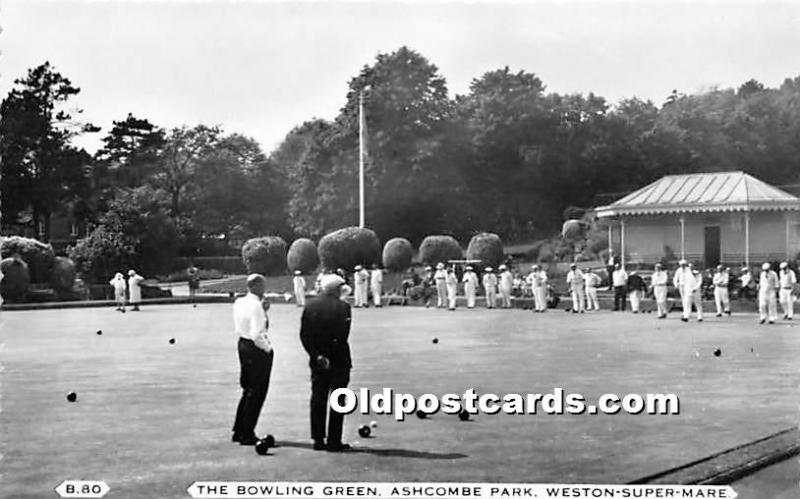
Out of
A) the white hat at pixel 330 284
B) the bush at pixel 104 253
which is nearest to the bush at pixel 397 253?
the bush at pixel 104 253

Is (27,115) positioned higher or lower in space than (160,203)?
higher

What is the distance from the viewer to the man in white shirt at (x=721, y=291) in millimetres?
18216

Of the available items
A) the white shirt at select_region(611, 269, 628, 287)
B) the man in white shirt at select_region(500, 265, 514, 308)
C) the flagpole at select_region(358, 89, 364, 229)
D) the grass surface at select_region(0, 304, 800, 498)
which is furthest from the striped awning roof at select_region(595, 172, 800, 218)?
the man in white shirt at select_region(500, 265, 514, 308)

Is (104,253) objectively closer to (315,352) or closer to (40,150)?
(40,150)

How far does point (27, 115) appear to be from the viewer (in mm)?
8742

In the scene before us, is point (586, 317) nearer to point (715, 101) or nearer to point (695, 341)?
point (695, 341)

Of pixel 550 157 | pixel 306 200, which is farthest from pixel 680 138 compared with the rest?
pixel 306 200

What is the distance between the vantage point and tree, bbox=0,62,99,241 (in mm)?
8383

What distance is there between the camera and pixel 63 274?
1224 centimetres

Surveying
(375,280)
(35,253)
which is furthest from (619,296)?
(35,253)

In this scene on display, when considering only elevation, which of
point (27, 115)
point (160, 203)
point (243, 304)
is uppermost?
point (27, 115)

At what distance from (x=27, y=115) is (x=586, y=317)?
1339cm

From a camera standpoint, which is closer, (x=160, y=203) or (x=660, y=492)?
(x=660, y=492)

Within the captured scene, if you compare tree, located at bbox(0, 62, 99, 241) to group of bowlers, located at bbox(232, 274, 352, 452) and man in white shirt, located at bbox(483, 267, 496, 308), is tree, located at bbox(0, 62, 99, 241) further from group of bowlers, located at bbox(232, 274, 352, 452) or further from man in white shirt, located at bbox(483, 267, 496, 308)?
man in white shirt, located at bbox(483, 267, 496, 308)
